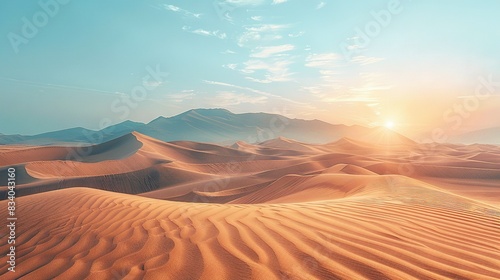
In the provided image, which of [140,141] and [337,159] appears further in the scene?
[140,141]

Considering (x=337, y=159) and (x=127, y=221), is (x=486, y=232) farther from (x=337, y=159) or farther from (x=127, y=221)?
(x=337, y=159)

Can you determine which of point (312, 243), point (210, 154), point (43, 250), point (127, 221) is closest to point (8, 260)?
point (43, 250)

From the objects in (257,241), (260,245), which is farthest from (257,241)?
(260,245)

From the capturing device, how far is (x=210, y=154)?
42.9 meters

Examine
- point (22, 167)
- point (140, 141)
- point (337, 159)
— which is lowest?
point (22, 167)

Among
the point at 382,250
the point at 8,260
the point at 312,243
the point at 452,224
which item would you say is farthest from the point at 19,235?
the point at 452,224

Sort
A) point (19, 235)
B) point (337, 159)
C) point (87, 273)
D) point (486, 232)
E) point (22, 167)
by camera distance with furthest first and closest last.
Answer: point (337, 159) < point (22, 167) < point (19, 235) < point (486, 232) < point (87, 273)

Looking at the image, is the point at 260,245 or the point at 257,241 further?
the point at 257,241

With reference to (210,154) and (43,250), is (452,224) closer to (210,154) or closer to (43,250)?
(43,250)

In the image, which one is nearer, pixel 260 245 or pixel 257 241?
pixel 260 245

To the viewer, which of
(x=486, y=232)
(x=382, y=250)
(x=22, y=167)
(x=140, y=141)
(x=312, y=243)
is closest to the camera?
(x=382, y=250)

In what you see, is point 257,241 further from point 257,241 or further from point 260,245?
point 260,245

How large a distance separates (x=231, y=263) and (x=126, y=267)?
3.31ft

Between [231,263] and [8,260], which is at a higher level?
[231,263]
